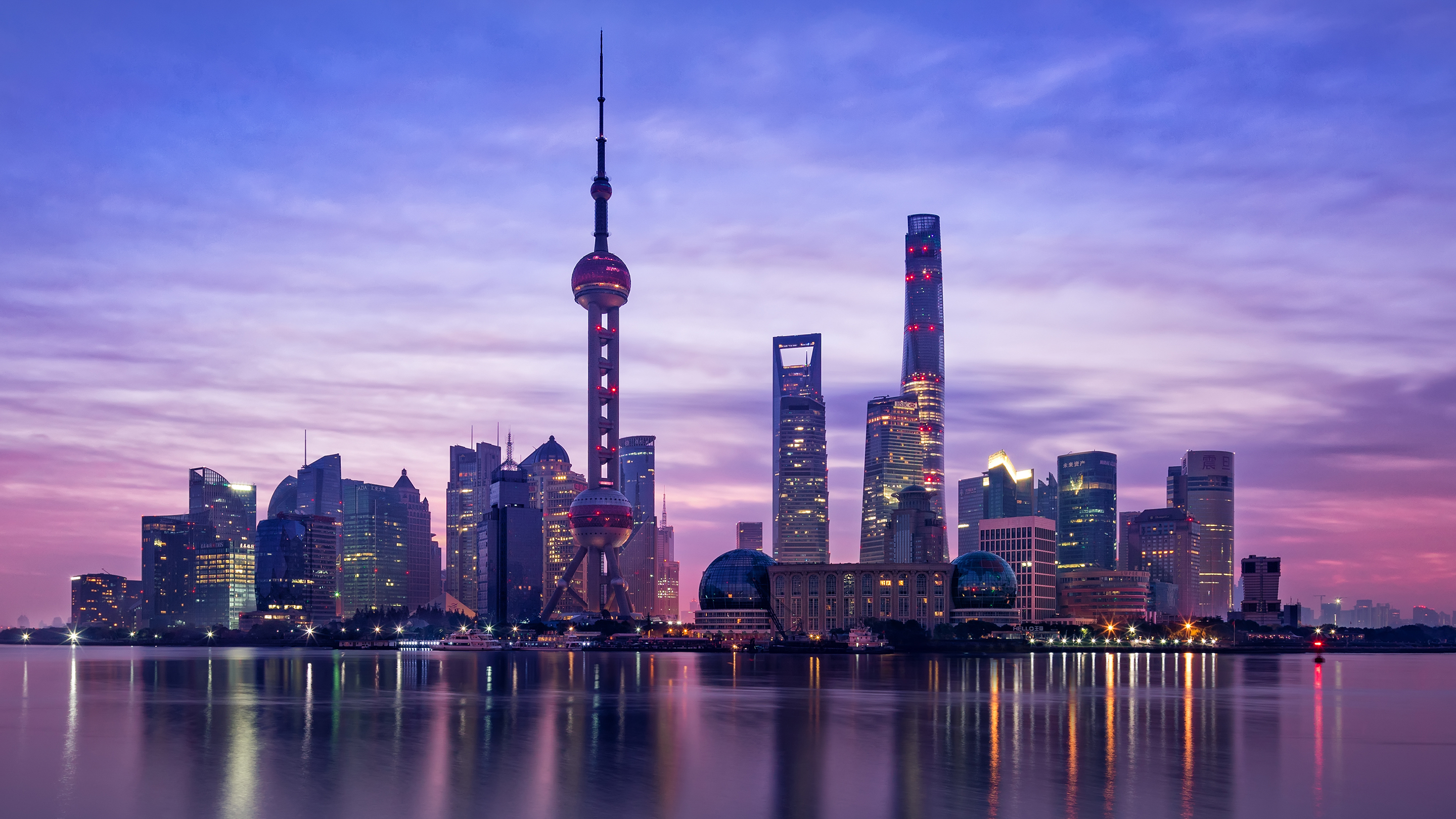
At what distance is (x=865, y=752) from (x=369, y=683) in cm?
8769

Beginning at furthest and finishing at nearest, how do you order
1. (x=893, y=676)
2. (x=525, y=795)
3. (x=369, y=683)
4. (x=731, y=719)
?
(x=893, y=676) < (x=369, y=683) < (x=731, y=719) < (x=525, y=795)

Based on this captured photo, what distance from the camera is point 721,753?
226 ft

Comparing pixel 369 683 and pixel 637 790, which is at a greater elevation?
pixel 637 790

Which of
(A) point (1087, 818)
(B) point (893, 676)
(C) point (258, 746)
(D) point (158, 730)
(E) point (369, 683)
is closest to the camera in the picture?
(A) point (1087, 818)

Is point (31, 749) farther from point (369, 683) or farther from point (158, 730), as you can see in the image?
point (369, 683)

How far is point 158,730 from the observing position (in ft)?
275

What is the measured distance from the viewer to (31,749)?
73938 mm

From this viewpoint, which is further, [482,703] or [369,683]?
[369,683]

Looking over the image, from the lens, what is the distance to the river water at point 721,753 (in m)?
53.0

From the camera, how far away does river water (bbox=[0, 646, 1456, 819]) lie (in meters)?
53.0

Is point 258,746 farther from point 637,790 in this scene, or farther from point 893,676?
point 893,676

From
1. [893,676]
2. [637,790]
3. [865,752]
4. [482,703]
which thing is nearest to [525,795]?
[637,790]

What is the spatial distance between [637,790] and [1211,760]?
3215 centimetres

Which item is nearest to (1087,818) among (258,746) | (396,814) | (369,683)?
(396,814)
